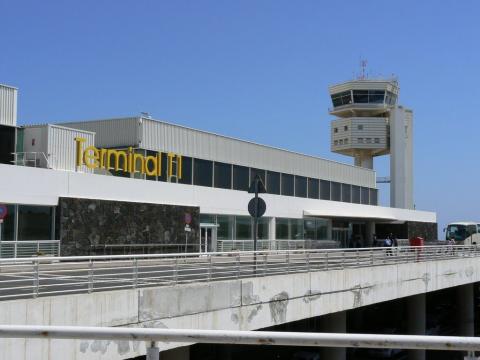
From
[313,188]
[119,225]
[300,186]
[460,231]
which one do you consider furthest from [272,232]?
[460,231]

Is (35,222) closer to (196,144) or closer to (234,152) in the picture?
(196,144)

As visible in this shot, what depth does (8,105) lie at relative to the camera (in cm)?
2658

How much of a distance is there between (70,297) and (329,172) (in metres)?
41.0

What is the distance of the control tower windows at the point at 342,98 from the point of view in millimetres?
74562

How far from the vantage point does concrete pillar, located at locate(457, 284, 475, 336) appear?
37219 mm

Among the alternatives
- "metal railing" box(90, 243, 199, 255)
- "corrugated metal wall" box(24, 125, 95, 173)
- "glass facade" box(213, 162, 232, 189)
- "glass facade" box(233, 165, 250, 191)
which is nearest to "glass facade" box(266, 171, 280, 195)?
"glass facade" box(233, 165, 250, 191)

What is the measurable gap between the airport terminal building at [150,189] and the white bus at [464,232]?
48.0ft

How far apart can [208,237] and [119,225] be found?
7.81 m

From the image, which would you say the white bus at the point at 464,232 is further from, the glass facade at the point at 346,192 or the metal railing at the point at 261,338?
the metal railing at the point at 261,338

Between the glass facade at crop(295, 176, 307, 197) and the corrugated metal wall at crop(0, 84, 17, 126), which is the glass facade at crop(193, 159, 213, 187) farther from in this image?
the corrugated metal wall at crop(0, 84, 17, 126)

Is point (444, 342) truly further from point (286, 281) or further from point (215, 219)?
point (215, 219)

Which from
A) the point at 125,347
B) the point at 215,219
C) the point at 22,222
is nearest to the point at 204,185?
the point at 215,219

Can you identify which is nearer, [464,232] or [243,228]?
[243,228]

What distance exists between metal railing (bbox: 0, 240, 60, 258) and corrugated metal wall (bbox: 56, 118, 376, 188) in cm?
910
